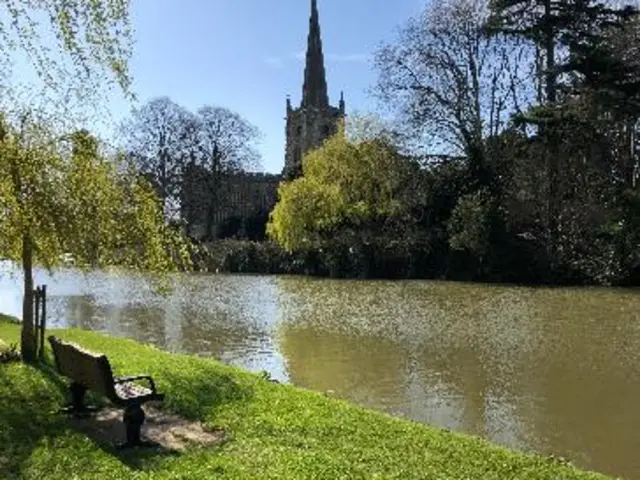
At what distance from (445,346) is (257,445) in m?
12.4

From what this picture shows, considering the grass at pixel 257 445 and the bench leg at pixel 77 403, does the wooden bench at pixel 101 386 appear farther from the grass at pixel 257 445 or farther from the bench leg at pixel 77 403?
the grass at pixel 257 445

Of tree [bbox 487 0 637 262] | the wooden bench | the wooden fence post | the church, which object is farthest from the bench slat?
the church

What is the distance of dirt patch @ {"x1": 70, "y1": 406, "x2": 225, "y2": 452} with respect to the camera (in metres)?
8.02

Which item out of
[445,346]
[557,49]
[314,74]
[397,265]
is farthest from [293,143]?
[445,346]

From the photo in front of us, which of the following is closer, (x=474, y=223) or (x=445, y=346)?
(x=445, y=346)

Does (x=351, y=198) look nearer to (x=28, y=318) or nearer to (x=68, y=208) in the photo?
(x=28, y=318)

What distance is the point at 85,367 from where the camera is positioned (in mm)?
8352

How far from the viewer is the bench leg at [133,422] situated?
7.72 meters

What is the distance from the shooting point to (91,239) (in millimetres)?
12180

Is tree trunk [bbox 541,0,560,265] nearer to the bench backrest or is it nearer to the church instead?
the bench backrest

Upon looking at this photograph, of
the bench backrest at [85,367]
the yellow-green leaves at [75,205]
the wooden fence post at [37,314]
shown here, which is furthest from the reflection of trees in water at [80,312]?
the bench backrest at [85,367]

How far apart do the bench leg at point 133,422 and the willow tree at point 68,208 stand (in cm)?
437

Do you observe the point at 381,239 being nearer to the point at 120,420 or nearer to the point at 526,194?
the point at 526,194

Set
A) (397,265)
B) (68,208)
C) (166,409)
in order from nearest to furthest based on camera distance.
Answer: (166,409), (68,208), (397,265)
